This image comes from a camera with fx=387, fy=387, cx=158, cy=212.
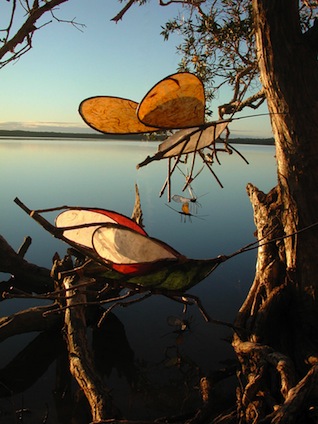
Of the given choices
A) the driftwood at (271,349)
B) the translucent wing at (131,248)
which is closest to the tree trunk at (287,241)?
the driftwood at (271,349)

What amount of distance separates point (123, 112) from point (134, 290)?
1302 mm

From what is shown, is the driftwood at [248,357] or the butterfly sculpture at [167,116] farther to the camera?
the driftwood at [248,357]

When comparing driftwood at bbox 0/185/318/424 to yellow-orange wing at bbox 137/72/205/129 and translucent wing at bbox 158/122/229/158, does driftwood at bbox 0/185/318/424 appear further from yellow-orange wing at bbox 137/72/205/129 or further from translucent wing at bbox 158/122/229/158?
yellow-orange wing at bbox 137/72/205/129

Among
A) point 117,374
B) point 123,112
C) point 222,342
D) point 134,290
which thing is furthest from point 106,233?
point 222,342

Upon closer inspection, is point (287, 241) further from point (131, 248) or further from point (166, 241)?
point (166, 241)

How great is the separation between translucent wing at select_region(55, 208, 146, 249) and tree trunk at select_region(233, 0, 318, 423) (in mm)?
2076

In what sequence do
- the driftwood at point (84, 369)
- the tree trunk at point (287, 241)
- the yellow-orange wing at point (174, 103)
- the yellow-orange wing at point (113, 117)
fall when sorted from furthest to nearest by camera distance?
the driftwood at point (84, 369)
the tree trunk at point (287, 241)
the yellow-orange wing at point (113, 117)
the yellow-orange wing at point (174, 103)

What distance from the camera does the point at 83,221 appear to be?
234 centimetres

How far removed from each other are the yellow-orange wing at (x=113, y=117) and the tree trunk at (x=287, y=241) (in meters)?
1.76

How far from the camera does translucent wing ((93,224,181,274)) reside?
213cm

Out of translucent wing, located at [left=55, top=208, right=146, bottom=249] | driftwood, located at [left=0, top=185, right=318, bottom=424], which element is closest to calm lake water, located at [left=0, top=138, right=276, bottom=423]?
driftwood, located at [left=0, top=185, right=318, bottom=424]

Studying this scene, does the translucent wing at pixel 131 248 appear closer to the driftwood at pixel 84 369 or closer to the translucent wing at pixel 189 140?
the translucent wing at pixel 189 140

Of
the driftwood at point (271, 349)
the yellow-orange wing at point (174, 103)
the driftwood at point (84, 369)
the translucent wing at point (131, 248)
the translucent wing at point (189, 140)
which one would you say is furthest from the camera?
the driftwood at point (84, 369)

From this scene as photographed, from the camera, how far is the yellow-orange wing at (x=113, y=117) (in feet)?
9.30
